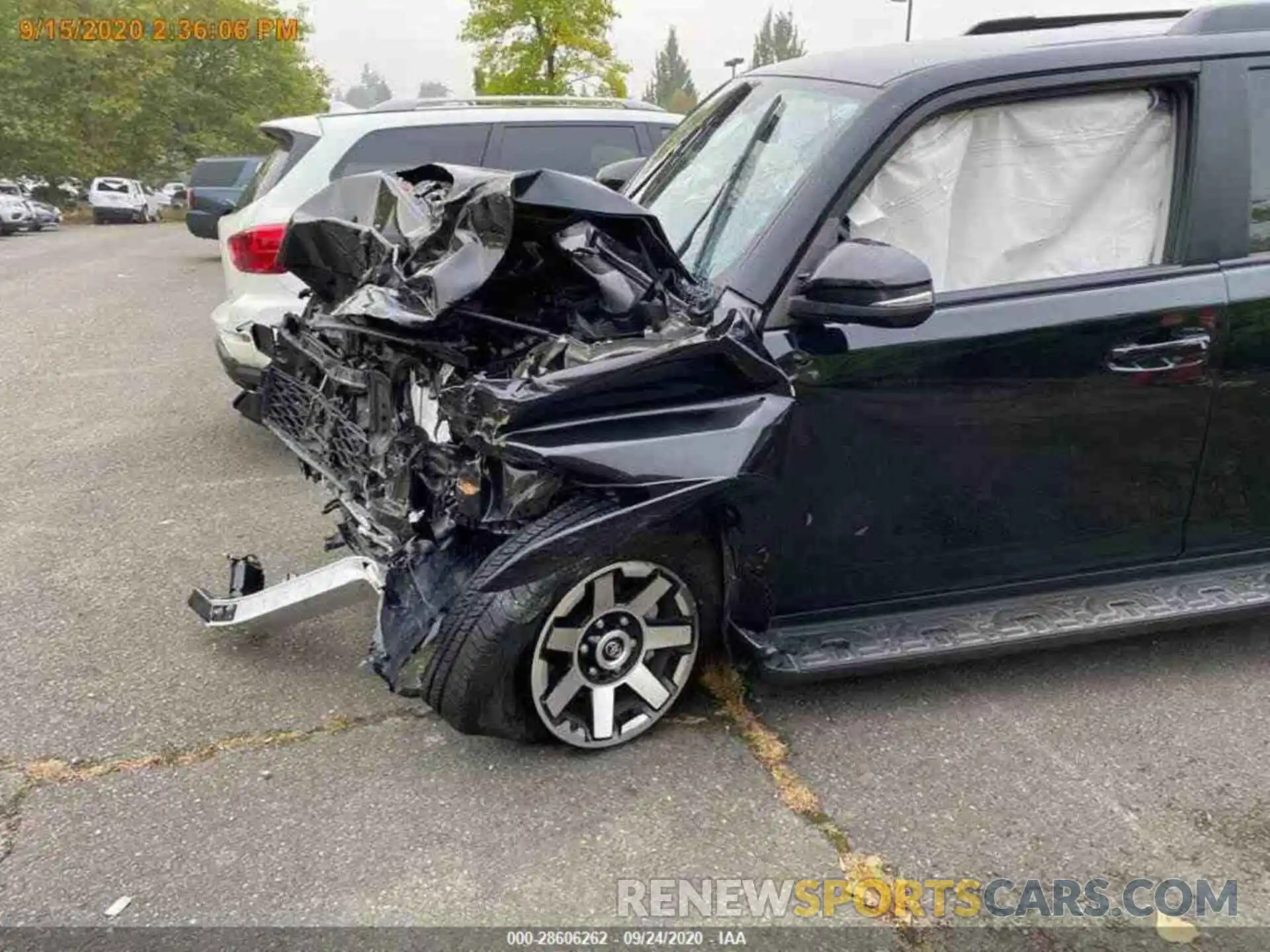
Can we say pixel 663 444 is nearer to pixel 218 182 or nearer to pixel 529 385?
pixel 529 385

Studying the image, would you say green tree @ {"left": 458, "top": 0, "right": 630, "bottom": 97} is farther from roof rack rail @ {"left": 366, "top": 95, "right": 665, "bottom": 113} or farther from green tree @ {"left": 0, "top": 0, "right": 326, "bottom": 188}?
green tree @ {"left": 0, "top": 0, "right": 326, "bottom": 188}

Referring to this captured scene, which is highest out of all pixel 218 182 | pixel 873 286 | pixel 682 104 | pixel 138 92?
pixel 138 92

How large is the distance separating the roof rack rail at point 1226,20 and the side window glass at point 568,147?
12.9 feet

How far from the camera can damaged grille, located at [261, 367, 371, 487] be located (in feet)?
10.6

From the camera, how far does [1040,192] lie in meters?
3.07

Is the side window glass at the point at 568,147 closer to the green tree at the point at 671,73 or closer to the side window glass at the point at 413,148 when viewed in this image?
the side window glass at the point at 413,148

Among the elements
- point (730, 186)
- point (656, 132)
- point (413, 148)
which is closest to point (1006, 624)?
point (730, 186)

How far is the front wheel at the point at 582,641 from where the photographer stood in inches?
103

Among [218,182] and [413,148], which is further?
[218,182]

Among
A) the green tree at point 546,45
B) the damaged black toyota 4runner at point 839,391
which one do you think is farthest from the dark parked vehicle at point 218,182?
the damaged black toyota 4runner at point 839,391

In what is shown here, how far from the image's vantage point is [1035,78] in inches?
115

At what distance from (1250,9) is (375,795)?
354cm

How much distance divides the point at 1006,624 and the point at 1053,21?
224 cm

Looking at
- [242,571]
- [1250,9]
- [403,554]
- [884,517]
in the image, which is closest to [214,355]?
[242,571]
